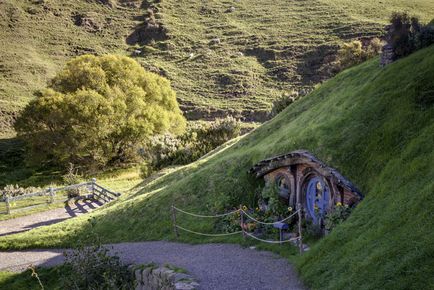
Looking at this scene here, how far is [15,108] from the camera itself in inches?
2259

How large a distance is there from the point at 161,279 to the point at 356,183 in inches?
258

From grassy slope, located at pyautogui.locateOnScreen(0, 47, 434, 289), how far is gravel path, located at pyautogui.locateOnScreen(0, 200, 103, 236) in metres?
3.76

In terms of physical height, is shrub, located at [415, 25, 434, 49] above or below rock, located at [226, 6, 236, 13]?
below

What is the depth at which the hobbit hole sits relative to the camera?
41.7 ft

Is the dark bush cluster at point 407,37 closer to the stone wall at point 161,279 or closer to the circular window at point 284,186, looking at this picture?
the circular window at point 284,186

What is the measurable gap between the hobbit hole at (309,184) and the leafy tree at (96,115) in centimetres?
2756

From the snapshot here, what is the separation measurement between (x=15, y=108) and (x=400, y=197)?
57.4 meters

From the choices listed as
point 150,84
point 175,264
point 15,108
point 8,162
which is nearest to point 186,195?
point 175,264

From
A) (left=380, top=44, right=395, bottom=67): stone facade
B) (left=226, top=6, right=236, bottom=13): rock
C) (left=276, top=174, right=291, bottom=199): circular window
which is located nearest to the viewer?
(left=276, top=174, right=291, bottom=199): circular window

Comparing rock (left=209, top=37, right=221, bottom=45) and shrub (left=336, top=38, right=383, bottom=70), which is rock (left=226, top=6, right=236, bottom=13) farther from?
shrub (left=336, top=38, right=383, bottom=70)

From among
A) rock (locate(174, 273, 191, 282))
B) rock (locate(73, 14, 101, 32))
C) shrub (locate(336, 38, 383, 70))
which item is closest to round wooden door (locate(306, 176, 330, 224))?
rock (locate(174, 273, 191, 282))

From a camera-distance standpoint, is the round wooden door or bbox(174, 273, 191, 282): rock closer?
bbox(174, 273, 191, 282): rock

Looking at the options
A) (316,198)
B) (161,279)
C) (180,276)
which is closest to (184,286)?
(180,276)

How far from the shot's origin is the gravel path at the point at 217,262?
11.2 meters
